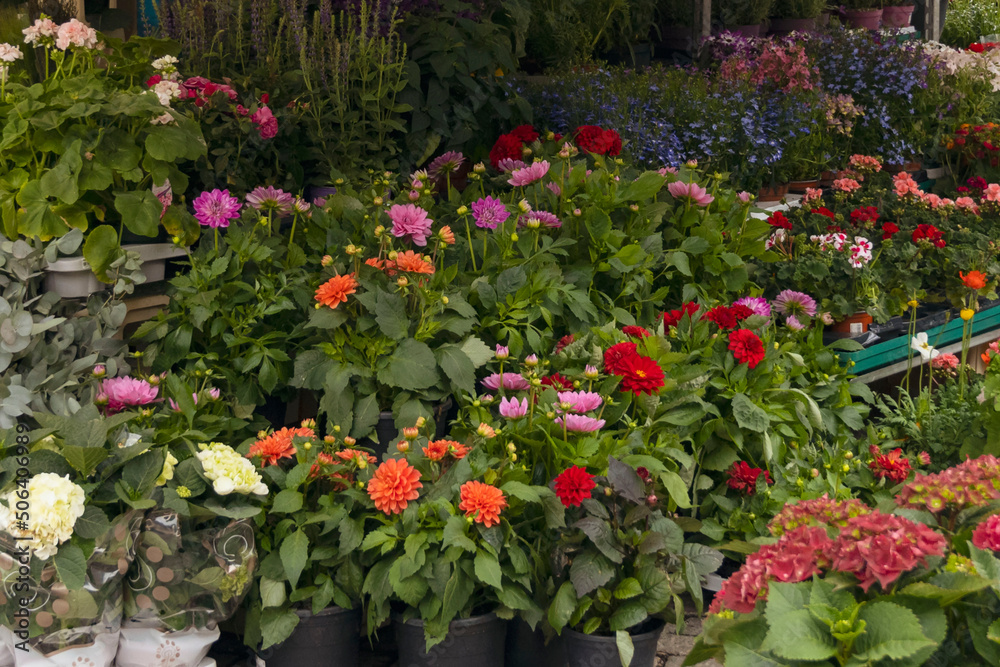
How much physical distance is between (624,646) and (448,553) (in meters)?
0.40

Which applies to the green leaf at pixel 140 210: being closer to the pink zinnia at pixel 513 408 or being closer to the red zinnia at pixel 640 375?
the pink zinnia at pixel 513 408

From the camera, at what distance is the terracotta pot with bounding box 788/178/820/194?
4211mm

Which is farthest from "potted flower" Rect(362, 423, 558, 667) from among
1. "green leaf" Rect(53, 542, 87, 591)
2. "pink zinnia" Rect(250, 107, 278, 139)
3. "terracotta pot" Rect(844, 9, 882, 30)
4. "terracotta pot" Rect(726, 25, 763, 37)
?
"terracotta pot" Rect(844, 9, 882, 30)

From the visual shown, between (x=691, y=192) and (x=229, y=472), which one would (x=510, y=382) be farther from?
(x=691, y=192)

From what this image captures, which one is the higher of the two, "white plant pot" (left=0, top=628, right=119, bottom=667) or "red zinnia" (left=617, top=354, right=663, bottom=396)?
"red zinnia" (left=617, top=354, right=663, bottom=396)

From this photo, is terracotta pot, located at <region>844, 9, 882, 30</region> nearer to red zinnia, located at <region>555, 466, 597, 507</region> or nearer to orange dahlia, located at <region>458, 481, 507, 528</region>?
red zinnia, located at <region>555, 466, 597, 507</region>

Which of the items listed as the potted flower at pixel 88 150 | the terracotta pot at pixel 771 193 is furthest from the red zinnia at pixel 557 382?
the terracotta pot at pixel 771 193

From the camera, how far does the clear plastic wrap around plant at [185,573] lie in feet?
6.19

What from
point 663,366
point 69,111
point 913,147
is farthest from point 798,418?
point 913,147

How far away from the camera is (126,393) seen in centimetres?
212

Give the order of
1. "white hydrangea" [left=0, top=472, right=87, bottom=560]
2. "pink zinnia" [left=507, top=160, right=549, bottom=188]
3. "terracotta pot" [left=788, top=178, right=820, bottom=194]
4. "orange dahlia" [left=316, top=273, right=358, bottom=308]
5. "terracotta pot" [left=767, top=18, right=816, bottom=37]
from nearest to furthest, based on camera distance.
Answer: "white hydrangea" [left=0, top=472, right=87, bottom=560], "orange dahlia" [left=316, top=273, right=358, bottom=308], "pink zinnia" [left=507, top=160, right=549, bottom=188], "terracotta pot" [left=788, top=178, right=820, bottom=194], "terracotta pot" [left=767, top=18, right=816, bottom=37]

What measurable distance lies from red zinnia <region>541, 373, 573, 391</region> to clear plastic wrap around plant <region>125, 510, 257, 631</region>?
2.48ft

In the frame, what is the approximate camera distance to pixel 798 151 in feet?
13.3

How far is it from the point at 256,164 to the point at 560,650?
1.66 metres
